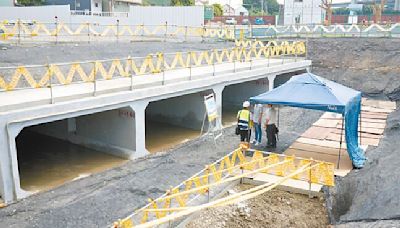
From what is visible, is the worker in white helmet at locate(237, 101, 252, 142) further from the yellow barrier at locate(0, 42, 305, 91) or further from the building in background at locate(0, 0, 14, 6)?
the building in background at locate(0, 0, 14, 6)

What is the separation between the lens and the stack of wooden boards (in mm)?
12852

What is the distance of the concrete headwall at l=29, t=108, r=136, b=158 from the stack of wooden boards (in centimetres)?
530

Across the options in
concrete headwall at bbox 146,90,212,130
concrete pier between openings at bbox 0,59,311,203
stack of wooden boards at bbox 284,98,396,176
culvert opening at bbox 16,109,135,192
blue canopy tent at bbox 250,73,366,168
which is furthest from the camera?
concrete headwall at bbox 146,90,212,130

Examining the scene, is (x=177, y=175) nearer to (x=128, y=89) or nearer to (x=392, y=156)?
(x=128, y=89)

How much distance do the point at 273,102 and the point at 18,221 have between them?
7.71 meters

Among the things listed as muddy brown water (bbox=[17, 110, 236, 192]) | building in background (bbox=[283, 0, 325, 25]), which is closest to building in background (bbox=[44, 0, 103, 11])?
building in background (bbox=[283, 0, 325, 25])

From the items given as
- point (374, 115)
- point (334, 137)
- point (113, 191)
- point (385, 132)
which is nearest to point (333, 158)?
point (334, 137)

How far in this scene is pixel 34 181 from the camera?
39.3 feet

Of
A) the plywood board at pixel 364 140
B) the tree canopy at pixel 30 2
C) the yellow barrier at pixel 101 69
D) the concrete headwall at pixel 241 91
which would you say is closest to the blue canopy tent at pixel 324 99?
the plywood board at pixel 364 140

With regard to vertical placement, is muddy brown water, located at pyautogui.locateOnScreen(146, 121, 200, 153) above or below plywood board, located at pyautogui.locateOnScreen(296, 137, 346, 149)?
below

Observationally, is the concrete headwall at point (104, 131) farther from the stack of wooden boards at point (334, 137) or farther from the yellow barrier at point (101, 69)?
the stack of wooden boards at point (334, 137)

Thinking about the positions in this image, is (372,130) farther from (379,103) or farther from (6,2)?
(6,2)

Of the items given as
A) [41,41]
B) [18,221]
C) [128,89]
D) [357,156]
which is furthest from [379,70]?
[18,221]

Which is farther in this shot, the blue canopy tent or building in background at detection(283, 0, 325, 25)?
building in background at detection(283, 0, 325, 25)
